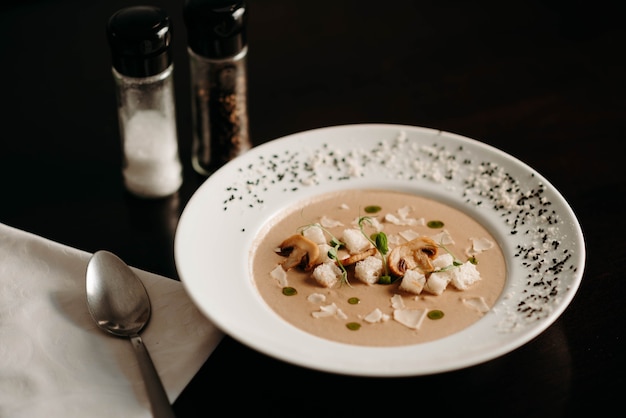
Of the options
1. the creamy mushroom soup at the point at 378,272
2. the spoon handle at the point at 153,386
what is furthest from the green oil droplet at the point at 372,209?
the spoon handle at the point at 153,386

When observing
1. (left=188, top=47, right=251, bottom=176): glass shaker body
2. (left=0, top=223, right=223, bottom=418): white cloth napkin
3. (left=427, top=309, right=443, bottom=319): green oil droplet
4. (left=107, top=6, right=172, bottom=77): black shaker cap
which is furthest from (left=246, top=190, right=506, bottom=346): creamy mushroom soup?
(left=107, top=6, right=172, bottom=77): black shaker cap

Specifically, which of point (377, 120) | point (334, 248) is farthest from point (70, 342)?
point (377, 120)

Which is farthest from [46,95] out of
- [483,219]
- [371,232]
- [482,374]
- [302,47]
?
[482,374]

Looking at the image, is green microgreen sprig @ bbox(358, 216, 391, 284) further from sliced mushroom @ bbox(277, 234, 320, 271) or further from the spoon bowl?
the spoon bowl

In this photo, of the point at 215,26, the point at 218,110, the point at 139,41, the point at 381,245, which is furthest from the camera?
the point at 218,110

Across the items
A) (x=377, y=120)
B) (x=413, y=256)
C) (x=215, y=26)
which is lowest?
(x=377, y=120)

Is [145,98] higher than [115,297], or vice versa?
[145,98]

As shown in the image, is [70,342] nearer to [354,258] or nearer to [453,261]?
[354,258]

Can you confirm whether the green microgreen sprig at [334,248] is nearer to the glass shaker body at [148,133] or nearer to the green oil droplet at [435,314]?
the green oil droplet at [435,314]
